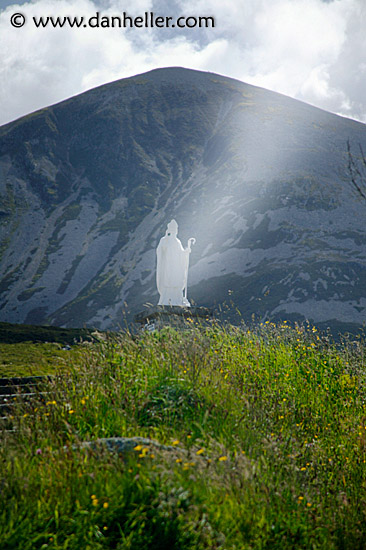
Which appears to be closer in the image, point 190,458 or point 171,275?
point 190,458

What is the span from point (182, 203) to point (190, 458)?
7683 cm

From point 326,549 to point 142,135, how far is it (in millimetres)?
106869

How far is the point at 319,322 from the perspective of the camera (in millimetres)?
42750

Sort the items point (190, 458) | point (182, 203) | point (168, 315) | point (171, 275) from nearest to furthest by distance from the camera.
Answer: point (190, 458)
point (168, 315)
point (171, 275)
point (182, 203)

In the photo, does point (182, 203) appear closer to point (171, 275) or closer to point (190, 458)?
point (171, 275)

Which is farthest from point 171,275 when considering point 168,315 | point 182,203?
point 182,203

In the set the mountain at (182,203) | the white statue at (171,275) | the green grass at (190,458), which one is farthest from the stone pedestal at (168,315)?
the mountain at (182,203)

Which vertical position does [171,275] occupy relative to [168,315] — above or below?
above

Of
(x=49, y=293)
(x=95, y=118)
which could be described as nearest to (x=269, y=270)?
(x=49, y=293)

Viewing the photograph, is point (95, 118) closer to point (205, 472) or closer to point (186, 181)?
point (186, 181)

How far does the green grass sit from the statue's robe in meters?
6.93

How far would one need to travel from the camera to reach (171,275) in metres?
13.5

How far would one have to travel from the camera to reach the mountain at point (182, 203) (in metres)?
52.6

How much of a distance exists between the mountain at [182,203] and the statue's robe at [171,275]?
2147 centimetres
